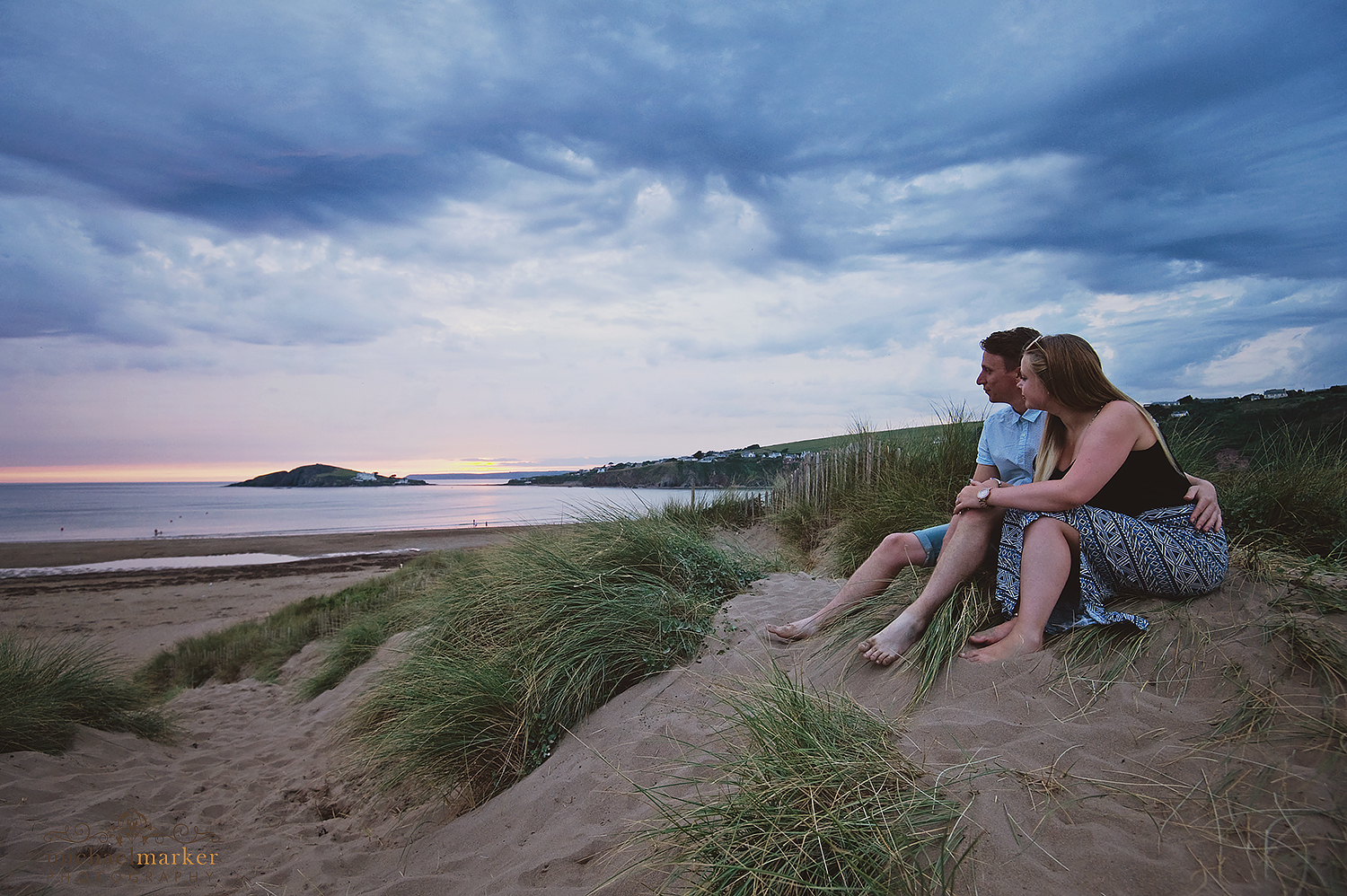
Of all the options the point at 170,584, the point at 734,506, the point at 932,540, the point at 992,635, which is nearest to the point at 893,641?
the point at 992,635

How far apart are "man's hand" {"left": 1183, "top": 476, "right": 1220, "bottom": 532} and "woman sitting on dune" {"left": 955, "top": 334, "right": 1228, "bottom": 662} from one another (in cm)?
4

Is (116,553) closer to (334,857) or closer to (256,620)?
(256,620)

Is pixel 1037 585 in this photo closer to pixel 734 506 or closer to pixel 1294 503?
pixel 1294 503

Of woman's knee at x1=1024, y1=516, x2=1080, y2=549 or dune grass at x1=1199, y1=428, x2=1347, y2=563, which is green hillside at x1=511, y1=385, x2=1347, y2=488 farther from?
woman's knee at x1=1024, y1=516, x2=1080, y2=549

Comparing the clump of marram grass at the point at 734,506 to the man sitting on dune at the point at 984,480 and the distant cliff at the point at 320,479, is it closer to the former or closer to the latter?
the man sitting on dune at the point at 984,480

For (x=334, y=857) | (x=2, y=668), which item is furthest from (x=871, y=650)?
(x=2, y=668)

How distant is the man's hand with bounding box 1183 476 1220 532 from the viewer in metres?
2.92

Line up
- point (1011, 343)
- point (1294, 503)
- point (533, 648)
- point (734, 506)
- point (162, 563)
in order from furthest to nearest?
point (162, 563), point (734, 506), point (1294, 503), point (1011, 343), point (533, 648)

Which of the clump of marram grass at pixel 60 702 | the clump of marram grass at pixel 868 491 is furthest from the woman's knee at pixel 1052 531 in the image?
the clump of marram grass at pixel 60 702

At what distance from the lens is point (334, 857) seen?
2973mm

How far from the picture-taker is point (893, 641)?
3.10m

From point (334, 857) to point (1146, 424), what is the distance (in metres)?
4.42

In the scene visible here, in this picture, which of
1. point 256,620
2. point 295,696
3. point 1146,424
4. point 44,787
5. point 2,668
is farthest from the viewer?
point 256,620

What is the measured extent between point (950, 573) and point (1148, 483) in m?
1.02
